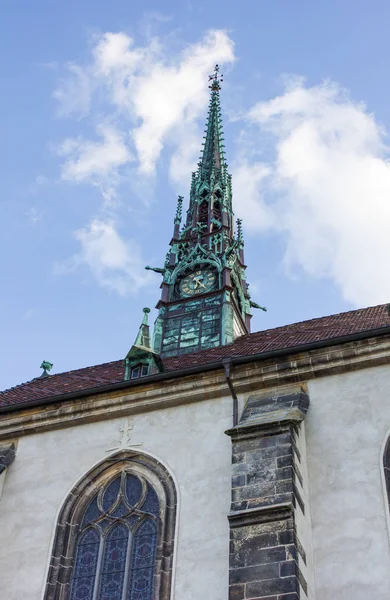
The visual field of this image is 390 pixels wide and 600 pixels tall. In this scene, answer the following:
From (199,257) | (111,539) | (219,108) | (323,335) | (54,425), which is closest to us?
(111,539)

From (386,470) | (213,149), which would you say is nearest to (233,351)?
(386,470)

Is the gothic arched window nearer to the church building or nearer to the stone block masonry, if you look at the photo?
the church building

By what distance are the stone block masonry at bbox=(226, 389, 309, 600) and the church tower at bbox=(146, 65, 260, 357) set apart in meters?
7.23

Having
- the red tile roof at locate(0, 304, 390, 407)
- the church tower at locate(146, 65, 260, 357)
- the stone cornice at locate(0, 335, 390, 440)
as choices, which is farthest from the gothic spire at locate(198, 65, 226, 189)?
the stone cornice at locate(0, 335, 390, 440)

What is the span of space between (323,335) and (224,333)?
13.0 feet

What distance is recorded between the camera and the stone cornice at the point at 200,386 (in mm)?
12633

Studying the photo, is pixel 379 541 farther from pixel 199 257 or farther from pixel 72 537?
pixel 199 257

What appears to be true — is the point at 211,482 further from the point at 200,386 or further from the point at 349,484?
the point at 349,484

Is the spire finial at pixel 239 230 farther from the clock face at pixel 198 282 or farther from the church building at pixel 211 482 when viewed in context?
the church building at pixel 211 482

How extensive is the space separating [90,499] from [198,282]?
9371 millimetres

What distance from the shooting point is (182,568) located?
37.3 feet

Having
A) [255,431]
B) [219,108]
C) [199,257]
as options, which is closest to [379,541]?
[255,431]

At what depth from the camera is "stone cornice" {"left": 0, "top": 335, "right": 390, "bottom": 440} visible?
41.4ft

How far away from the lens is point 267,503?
35.7 feet
